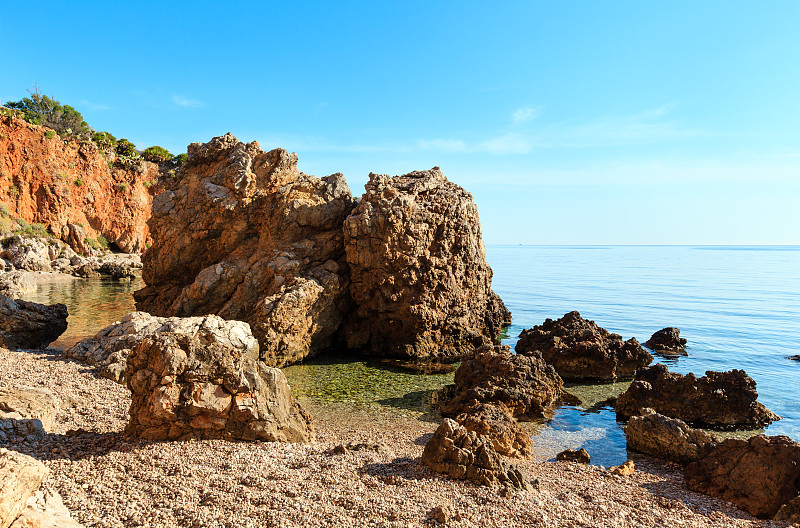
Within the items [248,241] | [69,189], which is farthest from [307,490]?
[69,189]

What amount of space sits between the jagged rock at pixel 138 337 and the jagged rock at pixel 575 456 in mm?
6858

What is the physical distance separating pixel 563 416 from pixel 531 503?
22.5ft

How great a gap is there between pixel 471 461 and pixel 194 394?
486cm

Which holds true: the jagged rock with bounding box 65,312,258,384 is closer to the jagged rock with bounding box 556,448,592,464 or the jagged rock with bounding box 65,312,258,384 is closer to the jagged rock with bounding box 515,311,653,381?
the jagged rock with bounding box 556,448,592,464

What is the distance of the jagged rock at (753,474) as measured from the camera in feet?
26.0

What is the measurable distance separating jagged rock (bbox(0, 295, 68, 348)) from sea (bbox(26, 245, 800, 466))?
1.25 metres

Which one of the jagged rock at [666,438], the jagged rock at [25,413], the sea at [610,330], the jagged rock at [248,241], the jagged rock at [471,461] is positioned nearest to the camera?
the jagged rock at [471,461]

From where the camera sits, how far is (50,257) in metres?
47.7

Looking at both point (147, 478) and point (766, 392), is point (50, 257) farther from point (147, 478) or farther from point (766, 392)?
point (766, 392)

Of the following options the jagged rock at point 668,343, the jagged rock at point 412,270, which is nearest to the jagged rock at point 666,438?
the jagged rock at point 412,270

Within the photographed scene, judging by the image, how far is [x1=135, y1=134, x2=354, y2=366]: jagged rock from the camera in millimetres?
18406

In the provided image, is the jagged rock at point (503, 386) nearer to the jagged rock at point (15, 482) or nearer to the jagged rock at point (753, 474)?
the jagged rock at point (753, 474)

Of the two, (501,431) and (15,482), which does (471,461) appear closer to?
(501,431)

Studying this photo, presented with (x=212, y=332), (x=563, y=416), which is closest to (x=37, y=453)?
(x=212, y=332)
